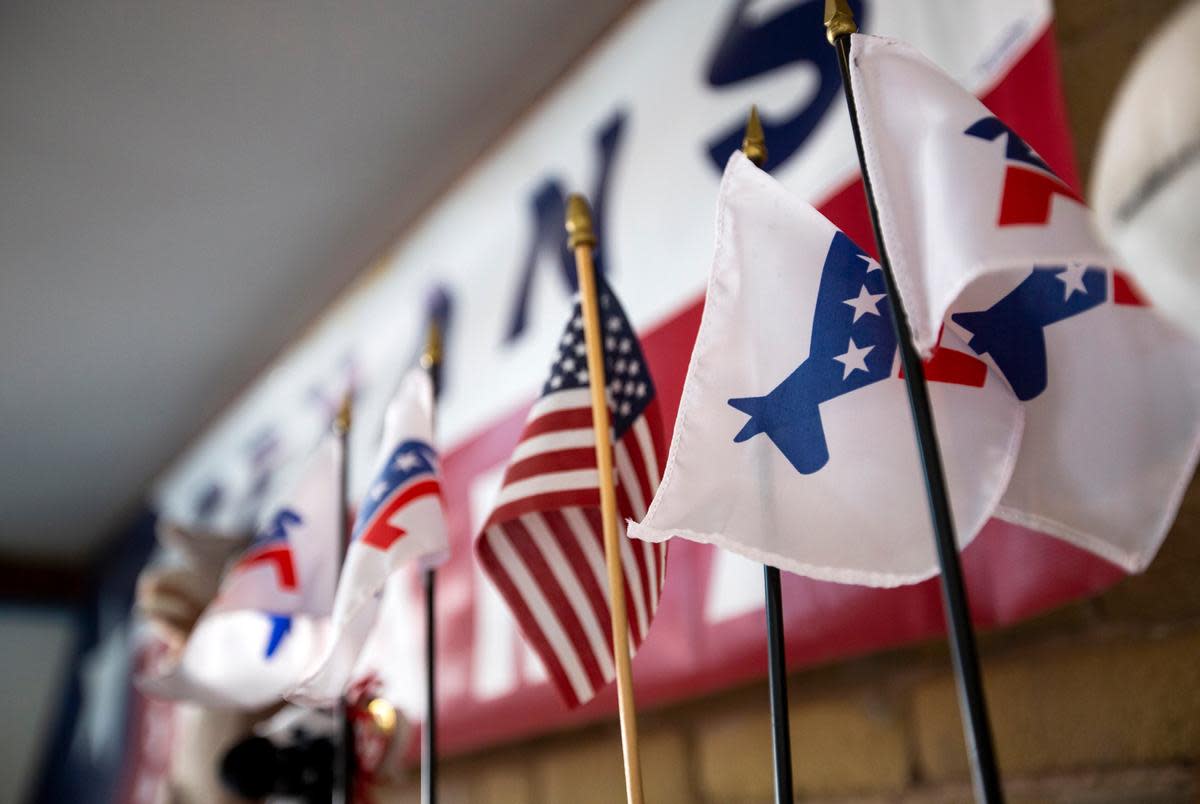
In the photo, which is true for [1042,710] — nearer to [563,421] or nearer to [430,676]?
[563,421]

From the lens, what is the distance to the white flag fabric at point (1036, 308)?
72cm

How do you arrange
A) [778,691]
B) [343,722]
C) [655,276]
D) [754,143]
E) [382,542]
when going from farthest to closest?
[655,276]
[343,722]
[382,542]
[754,143]
[778,691]

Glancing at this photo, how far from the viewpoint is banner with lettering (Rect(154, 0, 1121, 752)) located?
105 cm

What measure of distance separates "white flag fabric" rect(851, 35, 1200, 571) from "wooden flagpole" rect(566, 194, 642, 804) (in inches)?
14.4

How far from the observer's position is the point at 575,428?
106 cm

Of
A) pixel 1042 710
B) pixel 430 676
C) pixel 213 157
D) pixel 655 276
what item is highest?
pixel 213 157

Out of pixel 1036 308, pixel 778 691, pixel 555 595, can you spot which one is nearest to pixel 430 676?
pixel 555 595

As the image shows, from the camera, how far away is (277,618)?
1531mm

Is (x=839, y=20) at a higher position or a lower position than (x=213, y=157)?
lower

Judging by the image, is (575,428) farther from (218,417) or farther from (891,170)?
(218,417)

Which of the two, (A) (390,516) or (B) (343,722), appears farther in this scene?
(B) (343,722)

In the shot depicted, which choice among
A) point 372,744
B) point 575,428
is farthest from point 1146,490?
point 372,744

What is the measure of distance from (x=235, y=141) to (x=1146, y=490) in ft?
6.07

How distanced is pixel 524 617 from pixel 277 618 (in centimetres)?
62
